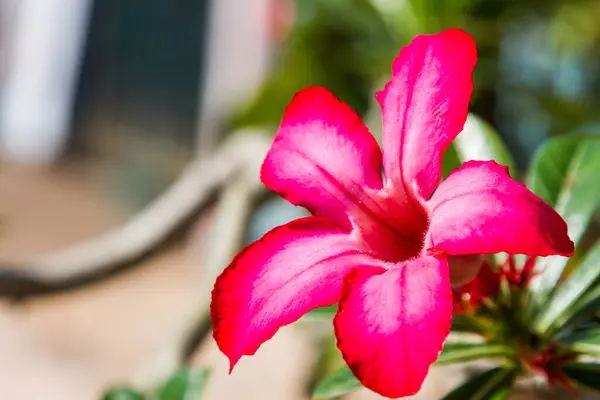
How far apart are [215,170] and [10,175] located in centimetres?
Answer: 218

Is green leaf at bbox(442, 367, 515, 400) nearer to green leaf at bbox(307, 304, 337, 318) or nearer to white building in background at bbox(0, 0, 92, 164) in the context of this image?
green leaf at bbox(307, 304, 337, 318)

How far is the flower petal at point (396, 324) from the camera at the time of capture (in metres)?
0.24

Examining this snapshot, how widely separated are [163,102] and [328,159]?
253 centimetres

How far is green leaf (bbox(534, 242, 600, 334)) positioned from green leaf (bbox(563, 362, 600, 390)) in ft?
0.07

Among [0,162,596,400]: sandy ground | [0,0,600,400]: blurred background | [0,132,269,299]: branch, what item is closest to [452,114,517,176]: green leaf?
[0,132,269,299]: branch

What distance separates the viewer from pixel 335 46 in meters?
1.96

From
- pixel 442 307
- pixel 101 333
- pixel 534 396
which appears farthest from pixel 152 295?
pixel 442 307

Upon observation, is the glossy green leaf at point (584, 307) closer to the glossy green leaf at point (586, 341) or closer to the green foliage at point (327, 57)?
the glossy green leaf at point (586, 341)

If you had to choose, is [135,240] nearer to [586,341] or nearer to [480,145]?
[480,145]

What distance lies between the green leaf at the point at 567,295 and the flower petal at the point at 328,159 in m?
0.14

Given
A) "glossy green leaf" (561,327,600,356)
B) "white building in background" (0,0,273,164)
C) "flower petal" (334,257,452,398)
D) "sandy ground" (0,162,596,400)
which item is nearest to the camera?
"flower petal" (334,257,452,398)

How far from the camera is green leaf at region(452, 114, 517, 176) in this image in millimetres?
483

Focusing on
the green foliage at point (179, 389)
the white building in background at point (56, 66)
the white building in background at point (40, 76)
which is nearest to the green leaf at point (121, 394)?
the green foliage at point (179, 389)

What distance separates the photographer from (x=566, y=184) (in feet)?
1.49
